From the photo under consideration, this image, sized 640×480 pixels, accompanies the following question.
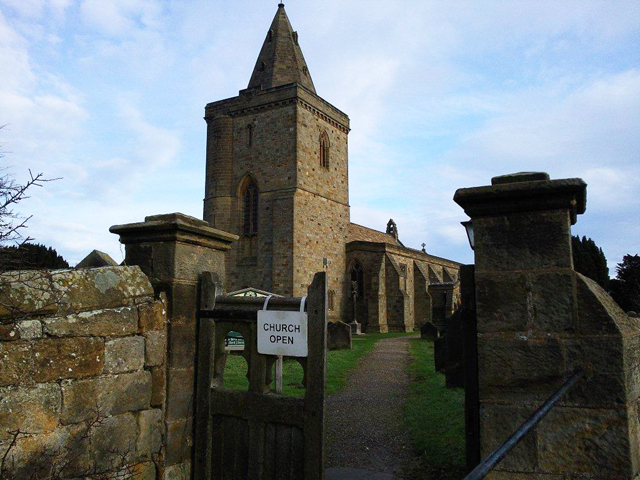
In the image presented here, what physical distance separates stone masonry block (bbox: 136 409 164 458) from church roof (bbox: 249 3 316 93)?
28.2 meters

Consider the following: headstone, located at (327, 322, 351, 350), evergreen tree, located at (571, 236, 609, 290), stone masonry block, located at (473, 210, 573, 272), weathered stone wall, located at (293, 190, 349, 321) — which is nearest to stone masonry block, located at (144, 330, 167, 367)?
stone masonry block, located at (473, 210, 573, 272)

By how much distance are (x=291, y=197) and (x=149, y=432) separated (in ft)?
81.1

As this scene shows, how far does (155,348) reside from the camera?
374 centimetres

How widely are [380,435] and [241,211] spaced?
25.1 m

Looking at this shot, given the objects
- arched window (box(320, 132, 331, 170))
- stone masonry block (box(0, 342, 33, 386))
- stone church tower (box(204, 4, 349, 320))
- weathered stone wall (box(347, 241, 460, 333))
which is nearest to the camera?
stone masonry block (box(0, 342, 33, 386))

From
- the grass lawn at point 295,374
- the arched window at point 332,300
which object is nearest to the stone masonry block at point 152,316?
the grass lawn at point 295,374

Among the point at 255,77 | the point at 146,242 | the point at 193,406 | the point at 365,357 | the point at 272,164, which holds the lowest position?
the point at 365,357

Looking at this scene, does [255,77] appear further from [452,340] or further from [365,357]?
[452,340]

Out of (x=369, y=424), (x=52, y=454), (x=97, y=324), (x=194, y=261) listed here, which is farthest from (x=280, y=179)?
(x=52, y=454)

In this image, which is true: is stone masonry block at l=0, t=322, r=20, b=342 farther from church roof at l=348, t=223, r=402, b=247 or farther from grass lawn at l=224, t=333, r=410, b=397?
church roof at l=348, t=223, r=402, b=247

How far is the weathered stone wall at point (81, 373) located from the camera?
9.27ft

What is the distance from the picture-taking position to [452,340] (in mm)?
9367

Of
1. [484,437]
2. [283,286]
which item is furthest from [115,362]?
[283,286]

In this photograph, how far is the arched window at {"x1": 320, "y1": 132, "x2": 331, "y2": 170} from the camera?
31266 mm
